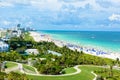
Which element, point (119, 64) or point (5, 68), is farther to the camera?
point (119, 64)

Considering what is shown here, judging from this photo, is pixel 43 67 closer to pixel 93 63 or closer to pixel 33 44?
pixel 93 63

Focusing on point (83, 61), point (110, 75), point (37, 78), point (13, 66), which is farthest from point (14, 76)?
point (83, 61)

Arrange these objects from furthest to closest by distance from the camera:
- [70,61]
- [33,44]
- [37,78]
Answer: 1. [33,44]
2. [70,61]
3. [37,78]

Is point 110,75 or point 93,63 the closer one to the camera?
point 110,75

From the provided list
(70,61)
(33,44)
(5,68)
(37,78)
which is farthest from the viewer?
(33,44)

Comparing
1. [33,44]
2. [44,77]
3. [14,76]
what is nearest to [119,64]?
[44,77]

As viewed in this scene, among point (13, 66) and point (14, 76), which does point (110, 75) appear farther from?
point (14, 76)

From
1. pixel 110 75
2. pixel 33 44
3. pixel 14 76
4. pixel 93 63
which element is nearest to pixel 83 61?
pixel 93 63

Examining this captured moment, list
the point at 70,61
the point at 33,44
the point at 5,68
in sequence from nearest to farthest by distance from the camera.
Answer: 1. the point at 5,68
2. the point at 70,61
3. the point at 33,44

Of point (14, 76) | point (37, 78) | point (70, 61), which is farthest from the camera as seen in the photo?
point (70, 61)
